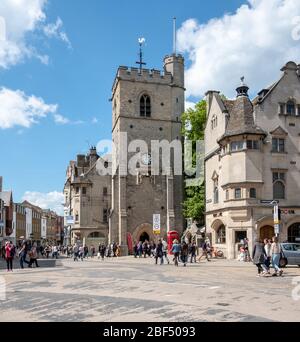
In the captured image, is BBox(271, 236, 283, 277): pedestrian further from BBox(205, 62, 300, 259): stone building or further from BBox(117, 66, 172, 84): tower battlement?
BBox(117, 66, 172, 84): tower battlement

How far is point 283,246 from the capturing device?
2625cm

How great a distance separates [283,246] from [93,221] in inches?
1613

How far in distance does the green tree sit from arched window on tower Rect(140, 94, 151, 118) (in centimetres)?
947

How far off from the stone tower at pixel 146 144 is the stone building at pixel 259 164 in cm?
1784

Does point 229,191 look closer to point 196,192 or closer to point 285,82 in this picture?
point 285,82

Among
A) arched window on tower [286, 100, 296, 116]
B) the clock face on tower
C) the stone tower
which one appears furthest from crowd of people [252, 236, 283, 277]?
the clock face on tower

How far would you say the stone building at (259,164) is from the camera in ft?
111

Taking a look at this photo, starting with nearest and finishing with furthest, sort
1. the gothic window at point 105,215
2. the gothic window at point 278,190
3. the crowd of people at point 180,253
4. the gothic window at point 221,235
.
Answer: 1. the crowd of people at point 180,253
2. the gothic window at point 278,190
3. the gothic window at point 221,235
4. the gothic window at point 105,215

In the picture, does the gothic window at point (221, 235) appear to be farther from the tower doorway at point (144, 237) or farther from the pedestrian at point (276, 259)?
the tower doorway at point (144, 237)

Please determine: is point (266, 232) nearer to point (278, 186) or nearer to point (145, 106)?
point (278, 186)

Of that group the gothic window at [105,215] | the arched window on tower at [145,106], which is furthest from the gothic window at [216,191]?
the gothic window at [105,215]

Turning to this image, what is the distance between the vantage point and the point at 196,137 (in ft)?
157

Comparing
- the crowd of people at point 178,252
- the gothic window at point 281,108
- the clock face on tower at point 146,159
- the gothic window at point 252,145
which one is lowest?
the crowd of people at point 178,252

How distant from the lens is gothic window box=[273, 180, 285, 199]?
34.6 m
